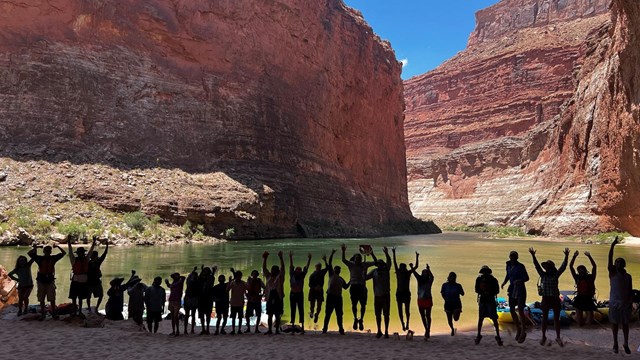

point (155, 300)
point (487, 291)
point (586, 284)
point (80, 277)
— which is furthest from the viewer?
point (80, 277)

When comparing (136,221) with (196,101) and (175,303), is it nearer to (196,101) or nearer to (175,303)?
(196,101)

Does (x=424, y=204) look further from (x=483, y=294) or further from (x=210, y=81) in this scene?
(x=483, y=294)

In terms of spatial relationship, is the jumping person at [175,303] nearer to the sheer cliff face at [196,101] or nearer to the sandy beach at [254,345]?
the sandy beach at [254,345]

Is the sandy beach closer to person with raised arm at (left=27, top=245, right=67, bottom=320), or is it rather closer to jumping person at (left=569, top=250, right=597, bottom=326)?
person with raised arm at (left=27, top=245, right=67, bottom=320)

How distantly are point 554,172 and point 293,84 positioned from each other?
37439 mm

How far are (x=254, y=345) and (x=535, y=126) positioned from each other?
11547cm

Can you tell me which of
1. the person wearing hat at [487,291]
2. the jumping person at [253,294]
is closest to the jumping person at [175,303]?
the jumping person at [253,294]

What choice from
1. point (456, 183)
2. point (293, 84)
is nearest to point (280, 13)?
point (293, 84)

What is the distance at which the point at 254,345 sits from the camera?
329 inches

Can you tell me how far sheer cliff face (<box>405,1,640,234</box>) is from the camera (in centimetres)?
4103

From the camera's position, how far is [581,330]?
1009 centimetres

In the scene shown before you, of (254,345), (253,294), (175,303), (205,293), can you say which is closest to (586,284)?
(254,345)

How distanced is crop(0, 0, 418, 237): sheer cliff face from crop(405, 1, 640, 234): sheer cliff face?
2453cm

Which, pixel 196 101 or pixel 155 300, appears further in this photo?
pixel 196 101
